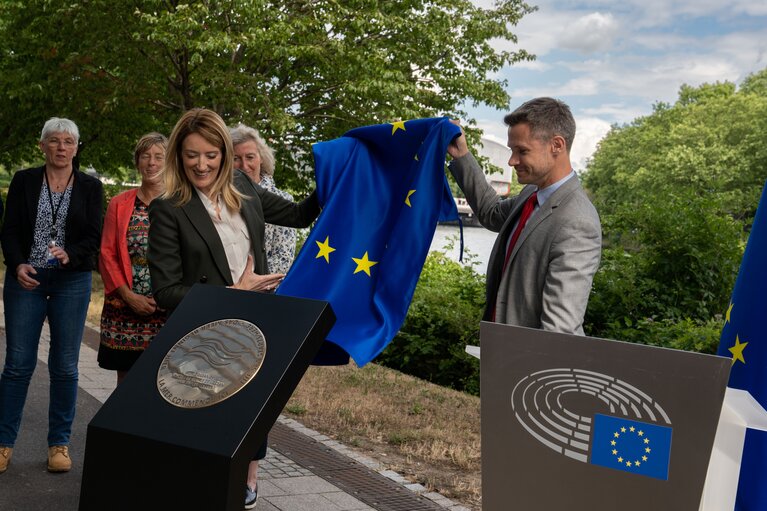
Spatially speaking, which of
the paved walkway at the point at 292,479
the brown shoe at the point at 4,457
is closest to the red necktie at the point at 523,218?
the paved walkway at the point at 292,479

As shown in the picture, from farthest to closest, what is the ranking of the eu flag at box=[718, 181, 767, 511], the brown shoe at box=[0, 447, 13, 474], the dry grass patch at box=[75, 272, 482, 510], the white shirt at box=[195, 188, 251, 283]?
1. the dry grass patch at box=[75, 272, 482, 510]
2. the brown shoe at box=[0, 447, 13, 474]
3. the white shirt at box=[195, 188, 251, 283]
4. the eu flag at box=[718, 181, 767, 511]

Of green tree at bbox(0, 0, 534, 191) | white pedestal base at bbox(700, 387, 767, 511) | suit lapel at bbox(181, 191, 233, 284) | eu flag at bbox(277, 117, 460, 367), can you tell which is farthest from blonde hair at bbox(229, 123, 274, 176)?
green tree at bbox(0, 0, 534, 191)

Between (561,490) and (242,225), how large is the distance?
6.80 feet

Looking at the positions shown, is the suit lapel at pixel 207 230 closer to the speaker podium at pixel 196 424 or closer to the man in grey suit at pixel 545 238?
the speaker podium at pixel 196 424

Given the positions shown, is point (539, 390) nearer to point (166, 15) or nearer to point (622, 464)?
point (622, 464)

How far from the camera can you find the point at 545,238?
343 cm

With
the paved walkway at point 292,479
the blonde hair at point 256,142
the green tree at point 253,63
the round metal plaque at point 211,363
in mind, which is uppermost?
the green tree at point 253,63

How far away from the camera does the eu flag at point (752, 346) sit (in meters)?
3.05

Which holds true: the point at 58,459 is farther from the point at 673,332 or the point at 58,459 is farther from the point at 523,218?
the point at 673,332

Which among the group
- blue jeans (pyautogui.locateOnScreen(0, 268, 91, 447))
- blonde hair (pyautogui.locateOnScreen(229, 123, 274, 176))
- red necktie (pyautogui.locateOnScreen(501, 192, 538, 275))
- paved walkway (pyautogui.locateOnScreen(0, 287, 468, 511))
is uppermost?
blonde hair (pyautogui.locateOnScreen(229, 123, 274, 176))

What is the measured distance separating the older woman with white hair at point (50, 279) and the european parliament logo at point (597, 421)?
3342 millimetres

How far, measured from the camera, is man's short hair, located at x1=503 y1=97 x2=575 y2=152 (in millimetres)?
3518

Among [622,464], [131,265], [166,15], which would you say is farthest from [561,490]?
[166,15]

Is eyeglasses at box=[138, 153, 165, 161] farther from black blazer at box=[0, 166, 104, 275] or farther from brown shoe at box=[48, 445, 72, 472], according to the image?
brown shoe at box=[48, 445, 72, 472]
